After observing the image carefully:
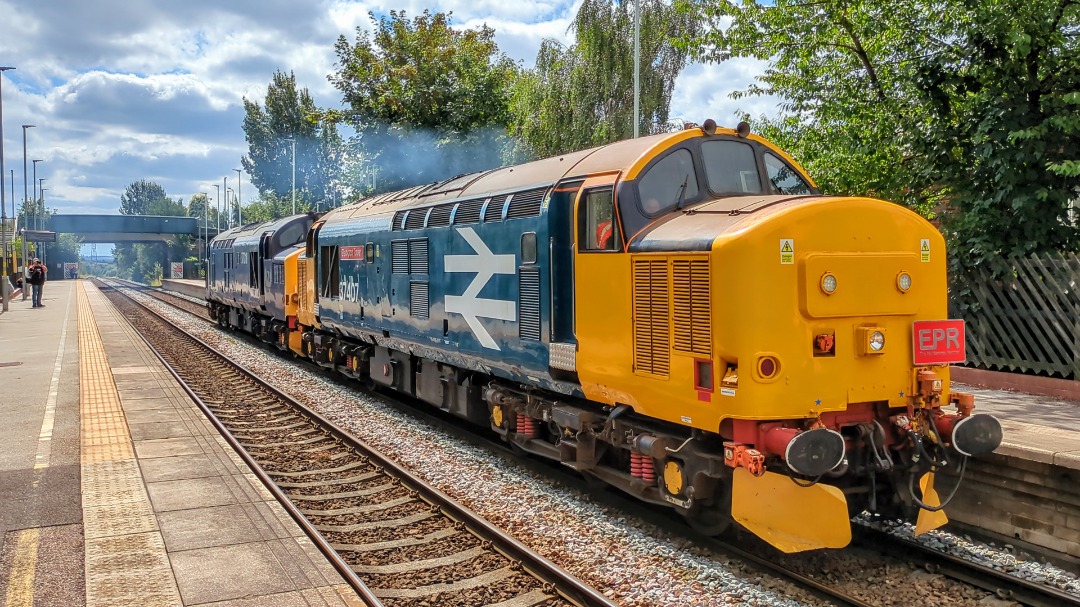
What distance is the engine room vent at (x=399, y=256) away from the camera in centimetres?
1139

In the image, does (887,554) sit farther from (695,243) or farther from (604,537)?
(695,243)

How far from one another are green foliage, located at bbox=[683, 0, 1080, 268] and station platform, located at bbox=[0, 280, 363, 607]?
10.1 meters

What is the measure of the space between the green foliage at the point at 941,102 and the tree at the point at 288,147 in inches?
2013

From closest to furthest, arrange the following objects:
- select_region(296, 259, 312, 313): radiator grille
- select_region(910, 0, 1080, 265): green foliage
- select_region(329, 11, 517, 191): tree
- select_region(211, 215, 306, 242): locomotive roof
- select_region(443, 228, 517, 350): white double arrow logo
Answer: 1. select_region(443, 228, 517, 350): white double arrow logo
2. select_region(910, 0, 1080, 265): green foliage
3. select_region(296, 259, 312, 313): radiator grille
4. select_region(211, 215, 306, 242): locomotive roof
5. select_region(329, 11, 517, 191): tree

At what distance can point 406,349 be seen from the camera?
11.7 meters

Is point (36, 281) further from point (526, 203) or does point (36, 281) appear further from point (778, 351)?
point (778, 351)

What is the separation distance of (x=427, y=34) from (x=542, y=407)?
2892 cm

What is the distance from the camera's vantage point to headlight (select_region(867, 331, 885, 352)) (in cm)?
600

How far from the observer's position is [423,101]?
3170cm

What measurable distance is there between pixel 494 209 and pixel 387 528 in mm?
3445

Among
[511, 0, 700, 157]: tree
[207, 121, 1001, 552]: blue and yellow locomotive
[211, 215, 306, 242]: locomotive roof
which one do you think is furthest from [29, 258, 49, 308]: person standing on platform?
[207, 121, 1001, 552]: blue and yellow locomotive

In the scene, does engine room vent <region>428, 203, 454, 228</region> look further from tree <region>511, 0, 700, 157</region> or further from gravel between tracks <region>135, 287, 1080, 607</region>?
tree <region>511, 0, 700, 157</region>

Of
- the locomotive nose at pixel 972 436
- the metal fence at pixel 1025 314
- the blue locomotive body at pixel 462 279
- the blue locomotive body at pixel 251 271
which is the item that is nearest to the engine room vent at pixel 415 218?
the blue locomotive body at pixel 462 279

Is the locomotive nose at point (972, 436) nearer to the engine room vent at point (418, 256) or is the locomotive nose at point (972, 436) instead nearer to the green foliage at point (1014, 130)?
the green foliage at point (1014, 130)
